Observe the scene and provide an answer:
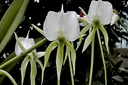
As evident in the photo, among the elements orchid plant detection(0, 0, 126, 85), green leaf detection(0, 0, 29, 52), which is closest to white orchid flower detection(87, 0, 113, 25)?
orchid plant detection(0, 0, 126, 85)

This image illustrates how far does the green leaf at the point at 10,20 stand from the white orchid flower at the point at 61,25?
111 millimetres

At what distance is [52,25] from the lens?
1.11 feet

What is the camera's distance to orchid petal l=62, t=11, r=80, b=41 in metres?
0.32

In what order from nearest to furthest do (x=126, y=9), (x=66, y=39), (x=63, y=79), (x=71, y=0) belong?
(x=66, y=39) < (x=63, y=79) < (x=71, y=0) < (x=126, y=9)

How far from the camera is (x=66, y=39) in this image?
0.35m

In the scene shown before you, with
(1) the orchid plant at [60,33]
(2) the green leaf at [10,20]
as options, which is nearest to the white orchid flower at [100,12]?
(1) the orchid plant at [60,33]

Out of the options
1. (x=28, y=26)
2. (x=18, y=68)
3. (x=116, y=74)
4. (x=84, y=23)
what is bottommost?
(x=116, y=74)

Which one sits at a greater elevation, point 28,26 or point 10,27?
point 10,27

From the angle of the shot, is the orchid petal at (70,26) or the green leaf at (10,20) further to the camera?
the green leaf at (10,20)

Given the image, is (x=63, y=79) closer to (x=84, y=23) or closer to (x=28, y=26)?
(x=28, y=26)

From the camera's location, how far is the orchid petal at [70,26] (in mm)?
324

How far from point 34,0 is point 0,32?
600 millimetres

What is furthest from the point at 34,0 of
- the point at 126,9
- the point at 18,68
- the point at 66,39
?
the point at 66,39

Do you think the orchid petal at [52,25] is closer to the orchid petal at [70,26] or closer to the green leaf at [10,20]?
the orchid petal at [70,26]
